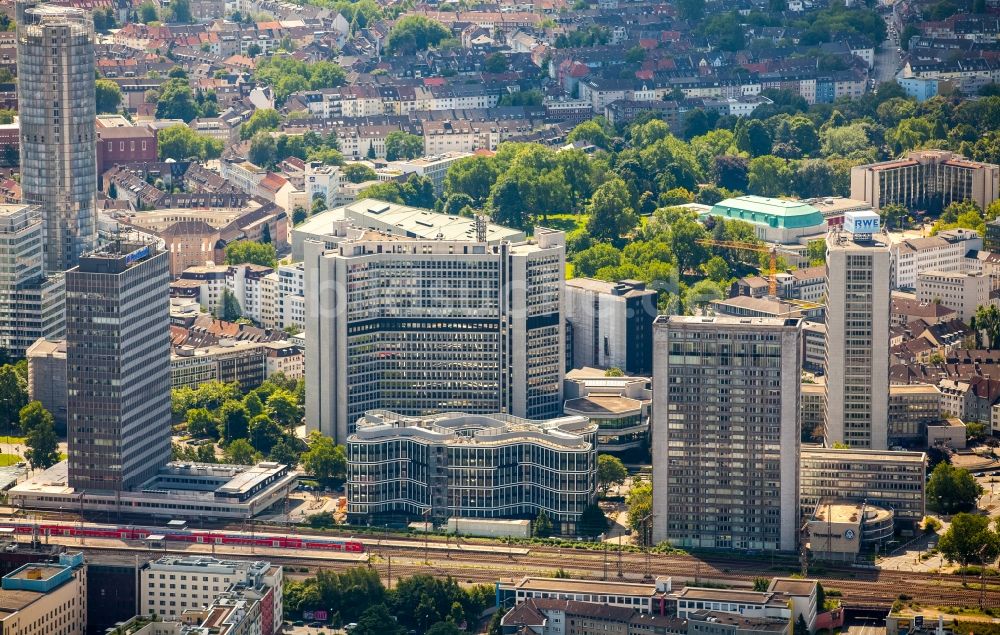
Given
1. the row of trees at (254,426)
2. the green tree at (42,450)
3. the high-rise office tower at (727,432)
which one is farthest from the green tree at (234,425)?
the high-rise office tower at (727,432)

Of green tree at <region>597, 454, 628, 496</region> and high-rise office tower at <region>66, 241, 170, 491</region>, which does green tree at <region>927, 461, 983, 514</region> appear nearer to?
green tree at <region>597, 454, 628, 496</region>

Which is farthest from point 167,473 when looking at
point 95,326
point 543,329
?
point 543,329

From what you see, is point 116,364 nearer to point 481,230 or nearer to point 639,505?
point 481,230

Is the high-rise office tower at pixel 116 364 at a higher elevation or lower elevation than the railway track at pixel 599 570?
higher

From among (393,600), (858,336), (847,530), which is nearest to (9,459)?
(393,600)

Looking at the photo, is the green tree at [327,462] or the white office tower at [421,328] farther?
the white office tower at [421,328]

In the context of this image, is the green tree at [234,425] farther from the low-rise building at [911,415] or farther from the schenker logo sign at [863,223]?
the low-rise building at [911,415]
